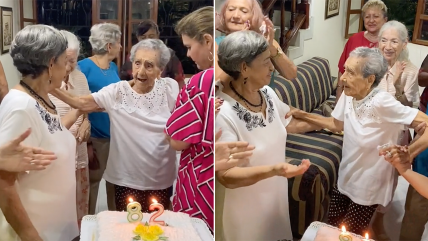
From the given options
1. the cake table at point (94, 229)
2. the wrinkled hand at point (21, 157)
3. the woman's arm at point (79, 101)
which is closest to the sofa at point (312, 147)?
the cake table at point (94, 229)

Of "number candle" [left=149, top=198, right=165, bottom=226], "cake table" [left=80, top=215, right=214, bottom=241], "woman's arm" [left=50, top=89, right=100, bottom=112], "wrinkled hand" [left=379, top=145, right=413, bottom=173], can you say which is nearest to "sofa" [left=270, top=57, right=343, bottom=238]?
"wrinkled hand" [left=379, top=145, right=413, bottom=173]

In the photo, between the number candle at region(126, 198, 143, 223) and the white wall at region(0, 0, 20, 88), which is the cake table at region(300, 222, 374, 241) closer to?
the number candle at region(126, 198, 143, 223)

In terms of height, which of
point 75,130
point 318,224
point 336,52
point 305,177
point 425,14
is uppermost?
point 425,14

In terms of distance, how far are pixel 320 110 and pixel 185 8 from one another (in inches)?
17.5

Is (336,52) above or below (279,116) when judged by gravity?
above

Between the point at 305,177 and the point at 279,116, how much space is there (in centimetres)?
17

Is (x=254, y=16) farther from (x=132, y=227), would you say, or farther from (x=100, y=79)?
(x=132, y=227)

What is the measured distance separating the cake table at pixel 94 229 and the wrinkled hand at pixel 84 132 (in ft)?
0.67

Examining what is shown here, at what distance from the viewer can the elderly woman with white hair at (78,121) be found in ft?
3.32

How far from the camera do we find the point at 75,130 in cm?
107

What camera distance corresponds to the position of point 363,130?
1092mm

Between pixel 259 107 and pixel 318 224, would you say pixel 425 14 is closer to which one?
pixel 259 107

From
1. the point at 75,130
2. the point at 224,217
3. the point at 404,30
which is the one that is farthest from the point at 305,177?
the point at 75,130

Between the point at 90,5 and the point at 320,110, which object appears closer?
the point at 90,5
